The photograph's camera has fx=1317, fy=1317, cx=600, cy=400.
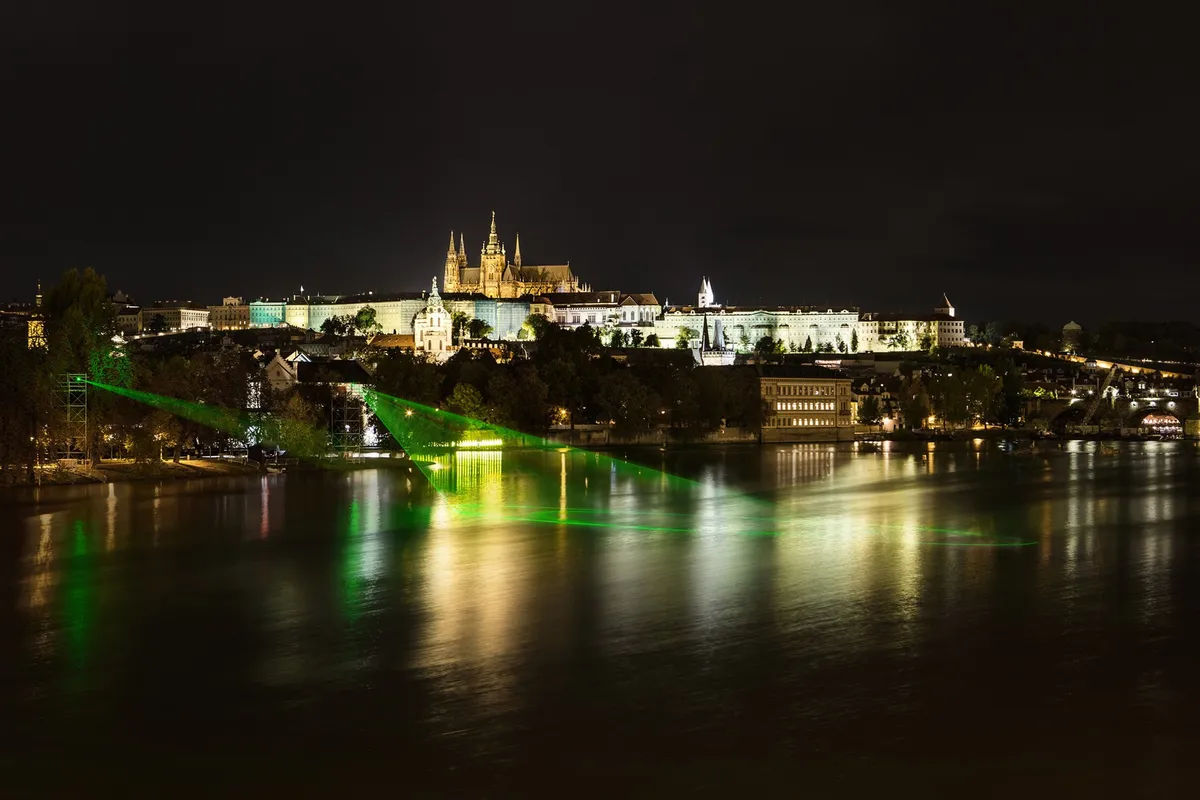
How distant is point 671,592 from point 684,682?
459 cm

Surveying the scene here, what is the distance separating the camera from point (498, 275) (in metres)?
126

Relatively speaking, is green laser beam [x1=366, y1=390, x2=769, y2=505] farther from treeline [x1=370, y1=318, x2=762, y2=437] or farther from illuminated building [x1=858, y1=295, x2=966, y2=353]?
illuminated building [x1=858, y1=295, x2=966, y2=353]

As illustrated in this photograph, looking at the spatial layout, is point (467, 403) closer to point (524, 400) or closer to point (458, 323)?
point (524, 400)

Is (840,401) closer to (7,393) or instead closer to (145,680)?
(7,393)

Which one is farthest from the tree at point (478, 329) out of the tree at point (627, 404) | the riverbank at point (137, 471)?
the riverbank at point (137, 471)

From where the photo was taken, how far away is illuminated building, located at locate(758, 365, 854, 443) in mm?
61781

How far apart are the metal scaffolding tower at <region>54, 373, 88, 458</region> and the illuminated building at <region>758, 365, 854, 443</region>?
3527cm

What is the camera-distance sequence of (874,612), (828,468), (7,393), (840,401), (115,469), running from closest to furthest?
(874,612) < (7,393) < (115,469) < (828,468) < (840,401)

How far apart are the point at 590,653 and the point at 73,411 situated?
21.1m

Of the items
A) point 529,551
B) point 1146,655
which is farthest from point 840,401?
point 1146,655

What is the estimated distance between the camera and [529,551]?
64.0ft

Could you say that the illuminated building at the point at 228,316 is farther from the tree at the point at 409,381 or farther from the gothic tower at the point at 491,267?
the tree at the point at 409,381

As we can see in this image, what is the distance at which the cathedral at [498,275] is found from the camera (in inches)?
4963

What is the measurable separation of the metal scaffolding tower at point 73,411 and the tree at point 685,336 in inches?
2918
